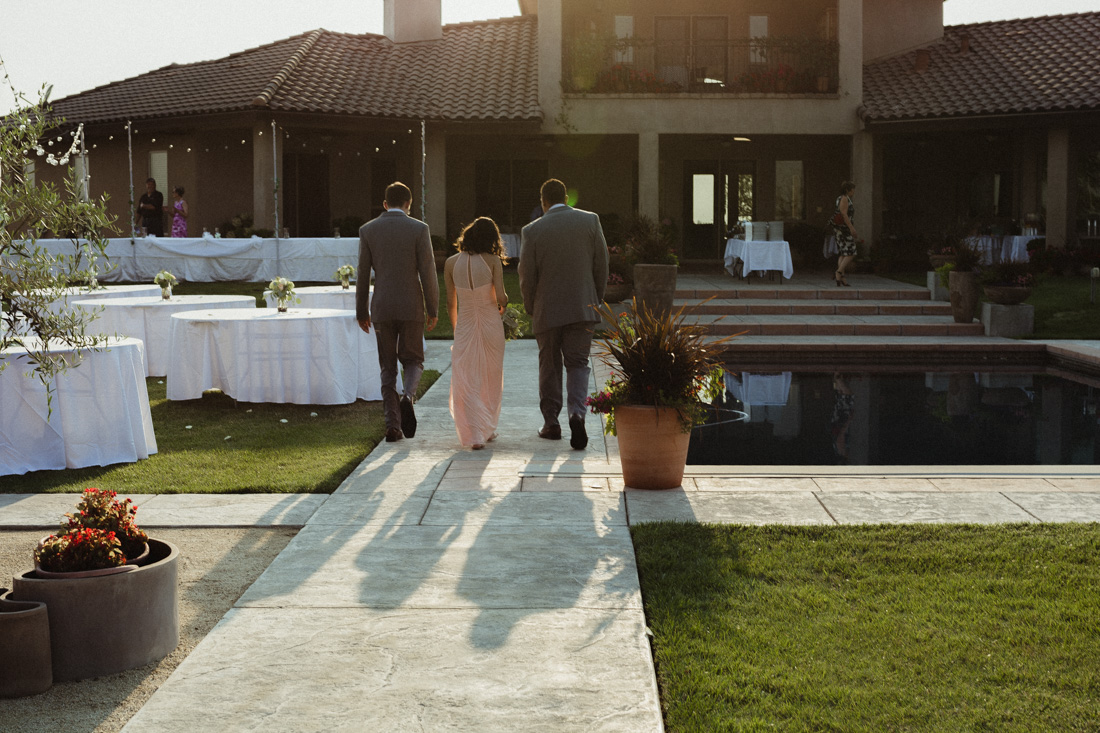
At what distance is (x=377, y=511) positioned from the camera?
18.9ft

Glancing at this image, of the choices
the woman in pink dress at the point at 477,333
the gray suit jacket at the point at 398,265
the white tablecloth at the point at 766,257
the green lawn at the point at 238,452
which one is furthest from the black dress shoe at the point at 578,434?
the white tablecloth at the point at 766,257

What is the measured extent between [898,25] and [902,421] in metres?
18.9

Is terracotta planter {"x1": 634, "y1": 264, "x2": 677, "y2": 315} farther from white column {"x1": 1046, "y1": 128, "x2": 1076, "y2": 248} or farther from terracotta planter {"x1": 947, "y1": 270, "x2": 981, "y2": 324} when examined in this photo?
white column {"x1": 1046, "y1": 128, "x2": 1076, "y2": 248}

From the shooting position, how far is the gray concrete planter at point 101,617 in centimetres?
364

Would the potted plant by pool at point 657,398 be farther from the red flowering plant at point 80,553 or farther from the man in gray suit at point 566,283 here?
the red flowering plant at point 80,553

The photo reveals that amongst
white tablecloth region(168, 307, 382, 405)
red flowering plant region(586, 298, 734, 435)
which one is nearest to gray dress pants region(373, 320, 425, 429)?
white tablecloth region(168, 307, 382, 405)

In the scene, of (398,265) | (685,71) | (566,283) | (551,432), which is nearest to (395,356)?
(398,265)

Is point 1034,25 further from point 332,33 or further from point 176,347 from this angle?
point 176,347

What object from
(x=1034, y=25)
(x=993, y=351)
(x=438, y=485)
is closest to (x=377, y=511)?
(x=438, y=485)

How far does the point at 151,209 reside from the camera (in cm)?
2047

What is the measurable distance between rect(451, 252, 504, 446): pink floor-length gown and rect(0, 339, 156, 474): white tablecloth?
6.98 ft

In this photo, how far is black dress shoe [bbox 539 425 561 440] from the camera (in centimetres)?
780

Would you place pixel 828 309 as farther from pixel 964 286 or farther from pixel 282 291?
pixel 282 291

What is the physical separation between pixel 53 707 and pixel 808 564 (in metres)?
3.04
